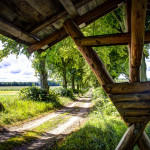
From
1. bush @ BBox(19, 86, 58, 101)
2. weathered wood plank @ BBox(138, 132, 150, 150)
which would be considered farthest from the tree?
weathered wood plank @ BBox(138, 132, 150, 150)

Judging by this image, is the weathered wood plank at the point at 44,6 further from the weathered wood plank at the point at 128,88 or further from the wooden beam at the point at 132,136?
the wooden beam at the point at 132,136

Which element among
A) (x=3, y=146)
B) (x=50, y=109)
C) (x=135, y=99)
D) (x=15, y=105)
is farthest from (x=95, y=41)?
(x=50, y=109)

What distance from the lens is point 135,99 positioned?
2.11 metres

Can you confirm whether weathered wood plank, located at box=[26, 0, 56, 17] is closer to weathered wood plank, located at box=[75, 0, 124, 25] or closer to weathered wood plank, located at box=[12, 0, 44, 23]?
weathered wood plank, located at box=[12, 0, 44, 23]

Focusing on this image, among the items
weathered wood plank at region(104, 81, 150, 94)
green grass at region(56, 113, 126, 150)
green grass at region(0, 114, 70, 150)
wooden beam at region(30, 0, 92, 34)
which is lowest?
green grass at region(0, 114, 70, 150)

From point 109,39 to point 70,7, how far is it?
968 millimetres

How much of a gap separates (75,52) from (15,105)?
7824 mm

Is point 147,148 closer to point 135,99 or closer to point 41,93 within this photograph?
point 135,99

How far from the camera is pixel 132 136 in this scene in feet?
7.96

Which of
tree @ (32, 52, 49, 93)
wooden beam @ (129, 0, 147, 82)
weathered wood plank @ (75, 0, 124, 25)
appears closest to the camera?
wooden beam @ (129, 0, 147, 82)

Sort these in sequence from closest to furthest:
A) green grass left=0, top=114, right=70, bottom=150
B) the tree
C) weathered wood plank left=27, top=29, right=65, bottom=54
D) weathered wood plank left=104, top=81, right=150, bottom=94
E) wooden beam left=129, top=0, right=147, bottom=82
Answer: wooden beam left=129, top=0, right=147, bottom=82 < weathered wood plank left=104, top=81, right=150, bottom=94 < weathered wood plank left=27, top=29, right=65, bottom=54 < green grass left=0, top=114, right=70, bottom=150 < the tree

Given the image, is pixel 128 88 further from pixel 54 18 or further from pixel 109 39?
pixel 54 18

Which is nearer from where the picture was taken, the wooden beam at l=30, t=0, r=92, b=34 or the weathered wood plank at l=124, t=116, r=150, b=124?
the wooden beam at l=30, t=0, r=92, b=34

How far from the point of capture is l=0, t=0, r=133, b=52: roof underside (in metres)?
1.93
